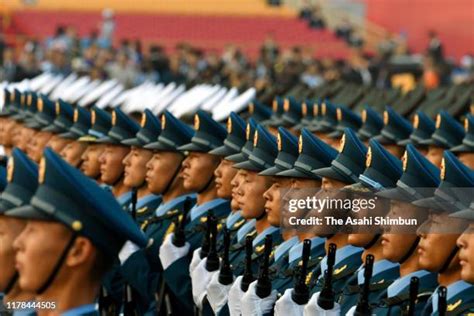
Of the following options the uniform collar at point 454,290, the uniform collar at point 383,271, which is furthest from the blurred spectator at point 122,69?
the uniform collar at point 454,290

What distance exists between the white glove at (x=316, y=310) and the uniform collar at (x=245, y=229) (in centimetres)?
172

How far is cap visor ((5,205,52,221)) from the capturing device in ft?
14.3

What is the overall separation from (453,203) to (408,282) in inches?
16.3

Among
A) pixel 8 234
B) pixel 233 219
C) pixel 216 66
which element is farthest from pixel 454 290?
pixel 216 66

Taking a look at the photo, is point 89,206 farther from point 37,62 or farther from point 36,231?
point 37,62

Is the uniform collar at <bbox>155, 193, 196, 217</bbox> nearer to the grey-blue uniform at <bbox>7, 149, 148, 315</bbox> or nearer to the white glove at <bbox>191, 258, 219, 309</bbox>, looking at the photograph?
the white glove at <bbox>191, 258, 219, 309</bbox>

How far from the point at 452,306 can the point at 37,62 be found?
72.9 feet

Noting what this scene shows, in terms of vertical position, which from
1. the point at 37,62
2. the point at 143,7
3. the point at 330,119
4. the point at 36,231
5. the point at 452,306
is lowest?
the point at 143,7

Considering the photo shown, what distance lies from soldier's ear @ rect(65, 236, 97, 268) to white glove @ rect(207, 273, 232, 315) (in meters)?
2.32

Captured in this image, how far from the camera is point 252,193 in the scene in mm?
7070

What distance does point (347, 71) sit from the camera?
25.1m

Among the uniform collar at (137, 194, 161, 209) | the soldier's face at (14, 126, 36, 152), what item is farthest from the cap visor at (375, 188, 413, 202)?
the soldier's face at (14, 126, 36, 152)

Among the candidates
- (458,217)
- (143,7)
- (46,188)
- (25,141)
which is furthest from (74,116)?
(143,7)

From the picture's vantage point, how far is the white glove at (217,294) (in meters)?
6.59
